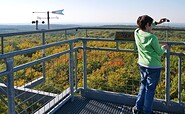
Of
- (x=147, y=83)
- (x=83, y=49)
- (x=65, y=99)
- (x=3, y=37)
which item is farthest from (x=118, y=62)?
(x=3, y=37)

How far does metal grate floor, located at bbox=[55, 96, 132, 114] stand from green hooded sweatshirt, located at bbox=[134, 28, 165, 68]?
2.62 feet

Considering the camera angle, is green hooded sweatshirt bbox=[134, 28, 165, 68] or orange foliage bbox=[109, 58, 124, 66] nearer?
green hooded sweatshirt bbox=[134, 28, 165, 68]

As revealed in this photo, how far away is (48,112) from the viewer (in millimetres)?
3049

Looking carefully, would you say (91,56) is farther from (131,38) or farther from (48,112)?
(48,112)

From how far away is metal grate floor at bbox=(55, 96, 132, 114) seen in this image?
3166 millimetres

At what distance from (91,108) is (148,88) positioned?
892mm

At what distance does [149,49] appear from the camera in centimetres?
263

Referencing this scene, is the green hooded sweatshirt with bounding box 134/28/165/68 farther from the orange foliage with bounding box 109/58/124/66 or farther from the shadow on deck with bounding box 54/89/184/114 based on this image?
the orange foliage with bounding box 109/58/124/66

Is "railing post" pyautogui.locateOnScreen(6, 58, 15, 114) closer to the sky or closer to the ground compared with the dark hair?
closer to the ground

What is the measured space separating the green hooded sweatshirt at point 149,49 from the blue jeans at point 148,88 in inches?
3.0

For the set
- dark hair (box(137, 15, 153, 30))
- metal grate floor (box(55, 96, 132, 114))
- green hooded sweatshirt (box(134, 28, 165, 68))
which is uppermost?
dark hair (box(137, 15, 153, 30))

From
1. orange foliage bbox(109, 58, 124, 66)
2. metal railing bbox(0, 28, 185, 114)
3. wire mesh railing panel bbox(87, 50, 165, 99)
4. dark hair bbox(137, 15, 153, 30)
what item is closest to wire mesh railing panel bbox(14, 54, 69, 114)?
metal railing bbox(0, 28, 185, 114)

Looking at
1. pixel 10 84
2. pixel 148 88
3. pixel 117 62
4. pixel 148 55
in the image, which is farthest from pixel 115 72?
pixel 10 84

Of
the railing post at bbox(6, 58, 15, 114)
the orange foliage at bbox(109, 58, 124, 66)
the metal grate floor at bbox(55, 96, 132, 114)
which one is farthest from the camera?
the orange foliage at bbox(109, 58, 124, 66)
